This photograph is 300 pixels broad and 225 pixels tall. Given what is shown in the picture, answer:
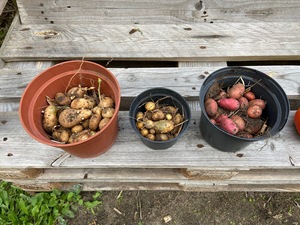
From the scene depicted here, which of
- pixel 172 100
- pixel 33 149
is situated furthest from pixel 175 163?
pixel 33 149

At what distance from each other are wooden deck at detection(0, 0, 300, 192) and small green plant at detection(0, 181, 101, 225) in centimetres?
10

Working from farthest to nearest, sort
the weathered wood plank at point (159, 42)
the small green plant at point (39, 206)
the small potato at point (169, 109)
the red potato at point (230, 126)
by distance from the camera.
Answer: the small green plant at point (39, 206)
the weathered wood plank at point (159, 42)
the small potato at point (169, 109)
the red potato at point (230, 126)

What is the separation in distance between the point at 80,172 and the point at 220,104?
2.56 feet

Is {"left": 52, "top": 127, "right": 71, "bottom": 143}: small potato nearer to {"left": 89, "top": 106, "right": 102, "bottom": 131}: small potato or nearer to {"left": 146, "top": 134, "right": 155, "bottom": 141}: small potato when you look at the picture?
{"left": 89, "top": 106, "right": 102, "bottom": 131}: small potato

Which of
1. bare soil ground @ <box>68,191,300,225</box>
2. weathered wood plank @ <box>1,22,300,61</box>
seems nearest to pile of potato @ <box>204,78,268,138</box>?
weathered wood plank @ <box>1,22,300,61</box>

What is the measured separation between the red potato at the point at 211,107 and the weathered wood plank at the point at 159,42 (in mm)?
386

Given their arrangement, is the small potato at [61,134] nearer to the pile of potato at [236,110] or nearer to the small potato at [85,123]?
the small potato at [85,123]

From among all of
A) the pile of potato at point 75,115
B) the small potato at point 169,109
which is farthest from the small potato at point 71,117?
the small potato at point 169,109

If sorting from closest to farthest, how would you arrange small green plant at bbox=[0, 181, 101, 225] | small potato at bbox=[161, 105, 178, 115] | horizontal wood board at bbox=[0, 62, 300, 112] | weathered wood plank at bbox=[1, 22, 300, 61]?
small potato at bbox=[161, 105, 178, 115] → horizontal wood board at bbox=[0, 62, 300, 112] → weathered wood plank at bbox=[1, 22, 300, 61] → small green plant at bbox=[0, 181, 101, 225]

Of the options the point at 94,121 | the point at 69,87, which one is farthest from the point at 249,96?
the point at 69,87

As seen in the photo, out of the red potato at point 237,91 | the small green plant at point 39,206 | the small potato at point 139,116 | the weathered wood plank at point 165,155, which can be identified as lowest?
the small green plant at point 39,206

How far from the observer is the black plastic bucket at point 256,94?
999 millimetres

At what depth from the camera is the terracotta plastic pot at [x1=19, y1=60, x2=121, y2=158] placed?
39.7 inches

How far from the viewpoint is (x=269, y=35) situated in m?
1.39
